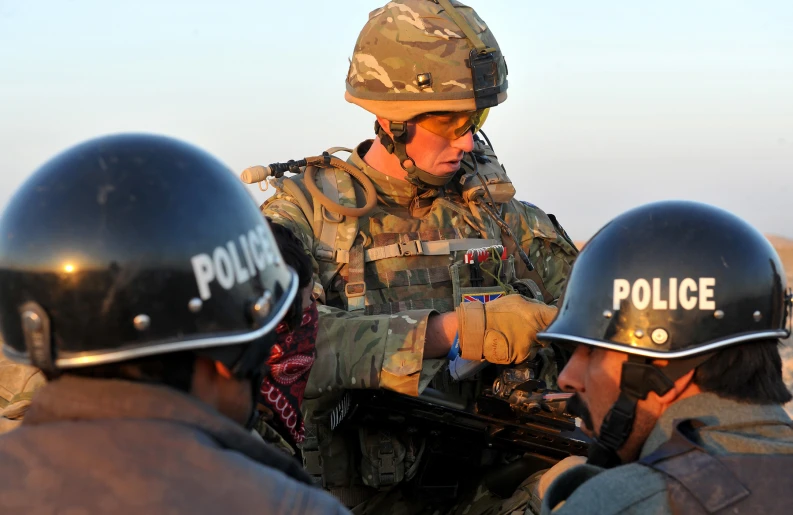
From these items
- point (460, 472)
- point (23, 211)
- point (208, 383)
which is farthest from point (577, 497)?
point (460, 472)

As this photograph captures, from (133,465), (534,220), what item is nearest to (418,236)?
(534,220)

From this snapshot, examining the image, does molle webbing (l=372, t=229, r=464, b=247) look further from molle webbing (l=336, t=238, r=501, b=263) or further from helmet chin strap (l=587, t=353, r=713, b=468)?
helmet chin strap (l=587, t=353, r=713, b=468)

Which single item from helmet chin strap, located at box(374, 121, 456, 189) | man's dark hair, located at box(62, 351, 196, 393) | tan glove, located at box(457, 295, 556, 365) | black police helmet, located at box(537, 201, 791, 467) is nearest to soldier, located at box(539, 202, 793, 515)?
black police helmet, located at box(537, 201, 791, 467)

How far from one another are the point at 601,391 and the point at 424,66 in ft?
9.13

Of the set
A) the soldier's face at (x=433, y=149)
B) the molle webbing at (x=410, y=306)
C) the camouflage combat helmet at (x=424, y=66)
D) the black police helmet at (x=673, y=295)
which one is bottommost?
the molle webbing at (x=410, y=306)

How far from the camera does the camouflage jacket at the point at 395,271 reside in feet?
14.8

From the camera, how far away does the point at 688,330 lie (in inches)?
107

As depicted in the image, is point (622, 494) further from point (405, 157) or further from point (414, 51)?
point (414, 51)

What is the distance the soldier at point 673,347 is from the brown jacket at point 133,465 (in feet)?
3.06

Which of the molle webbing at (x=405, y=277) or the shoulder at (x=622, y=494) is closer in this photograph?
the shoulder at (x=622, y=494)

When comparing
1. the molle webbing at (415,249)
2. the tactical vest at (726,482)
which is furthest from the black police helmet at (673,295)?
the molle webbing at (415,249)

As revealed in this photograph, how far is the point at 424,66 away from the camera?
5129 mm

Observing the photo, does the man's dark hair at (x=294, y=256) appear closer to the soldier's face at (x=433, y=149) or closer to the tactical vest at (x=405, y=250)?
the tactical vest at (x=405, y=250)

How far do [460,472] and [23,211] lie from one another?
339 centimetres
